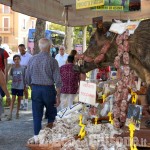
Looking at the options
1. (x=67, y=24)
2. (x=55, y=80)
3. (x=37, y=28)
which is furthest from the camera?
(x=37, y=28)

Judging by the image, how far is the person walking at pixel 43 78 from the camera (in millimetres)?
6152

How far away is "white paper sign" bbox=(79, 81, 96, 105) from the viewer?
13.0 feet

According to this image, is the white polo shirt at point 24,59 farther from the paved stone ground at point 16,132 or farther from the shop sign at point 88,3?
the shop sign at point 88,3

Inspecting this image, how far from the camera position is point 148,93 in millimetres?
3465

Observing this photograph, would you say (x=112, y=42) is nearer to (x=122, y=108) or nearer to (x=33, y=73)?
(x=122, y=108)

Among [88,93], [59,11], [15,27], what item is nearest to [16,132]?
[59,11]

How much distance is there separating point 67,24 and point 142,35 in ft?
16.5

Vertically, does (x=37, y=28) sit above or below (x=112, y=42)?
above

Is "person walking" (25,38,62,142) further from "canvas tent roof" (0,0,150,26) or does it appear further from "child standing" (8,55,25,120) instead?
"child standing" (8,55,25,120)

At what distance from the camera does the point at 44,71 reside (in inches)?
241

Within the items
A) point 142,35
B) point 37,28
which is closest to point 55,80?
point 142,35

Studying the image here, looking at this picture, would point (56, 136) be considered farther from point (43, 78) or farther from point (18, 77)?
point (18, 77)

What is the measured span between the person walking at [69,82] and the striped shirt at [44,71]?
2033 mm

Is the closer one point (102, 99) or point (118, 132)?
point (118, 132)
